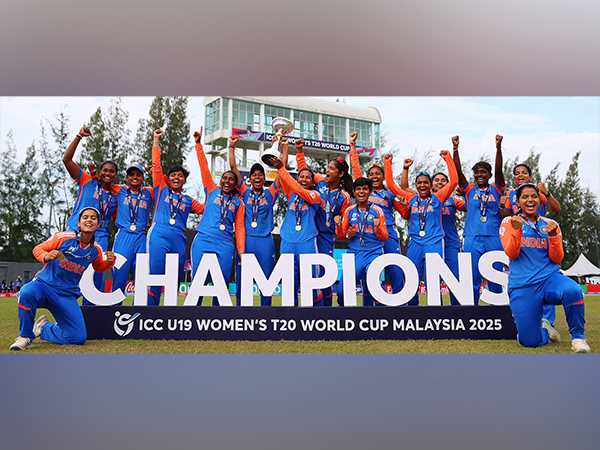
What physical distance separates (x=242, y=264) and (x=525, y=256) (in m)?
2.81

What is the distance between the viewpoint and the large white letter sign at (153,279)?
5406mm

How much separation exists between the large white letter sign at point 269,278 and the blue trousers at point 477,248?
6.62ft

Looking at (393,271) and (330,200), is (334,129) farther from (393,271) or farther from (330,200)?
(393,271)

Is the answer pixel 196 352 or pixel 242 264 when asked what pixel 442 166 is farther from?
pixel 196 352

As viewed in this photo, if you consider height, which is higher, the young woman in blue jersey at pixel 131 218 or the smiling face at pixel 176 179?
the smiling face at pixel 176 179

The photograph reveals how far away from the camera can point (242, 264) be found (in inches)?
214

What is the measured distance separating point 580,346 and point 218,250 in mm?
3728

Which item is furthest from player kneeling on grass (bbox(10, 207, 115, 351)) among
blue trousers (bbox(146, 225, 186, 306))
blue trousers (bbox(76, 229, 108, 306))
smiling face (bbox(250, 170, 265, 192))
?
smiling face (bbox(250, 170, 265, 192))

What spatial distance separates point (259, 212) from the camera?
5.83 metres

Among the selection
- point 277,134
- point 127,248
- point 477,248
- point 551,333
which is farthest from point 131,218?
point 551,333

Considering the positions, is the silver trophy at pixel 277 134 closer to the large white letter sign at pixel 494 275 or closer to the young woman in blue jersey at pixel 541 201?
the large white letter sign at pixel 494 275

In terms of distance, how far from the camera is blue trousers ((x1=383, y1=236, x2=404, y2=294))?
5.70 metres

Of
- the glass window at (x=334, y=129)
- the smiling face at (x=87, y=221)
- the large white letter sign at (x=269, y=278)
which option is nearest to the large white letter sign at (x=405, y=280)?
the large white letter sign at (x=269, y=278)

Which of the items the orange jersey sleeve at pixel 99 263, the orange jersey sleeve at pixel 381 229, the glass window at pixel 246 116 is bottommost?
the orange jersey sleeve at pixel 99 263
